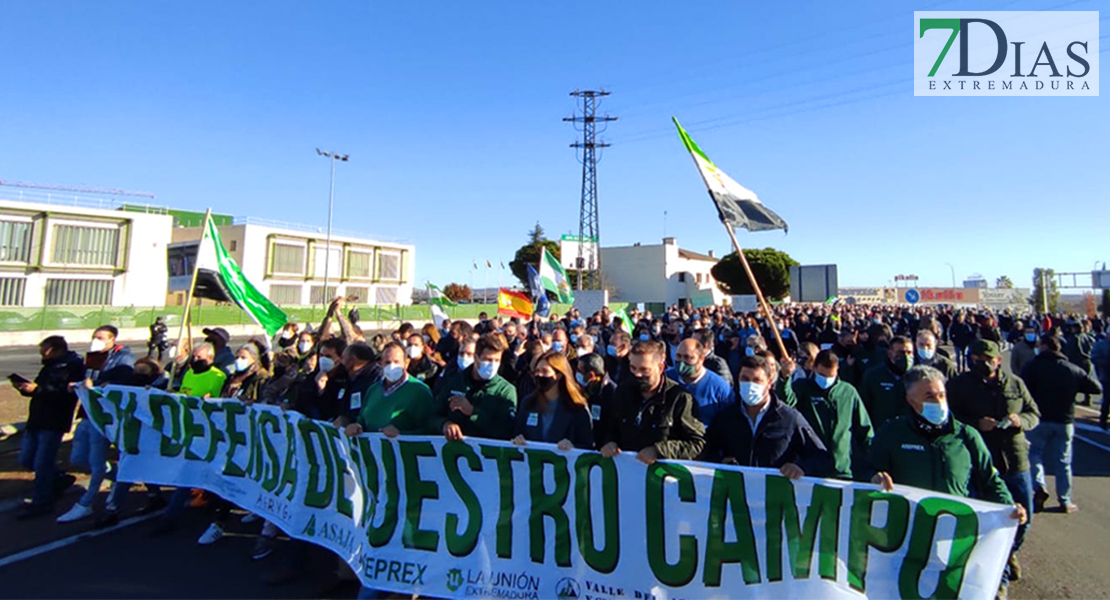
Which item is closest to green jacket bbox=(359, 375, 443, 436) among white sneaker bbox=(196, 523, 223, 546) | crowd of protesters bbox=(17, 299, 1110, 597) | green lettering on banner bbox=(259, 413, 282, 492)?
crowd of protesters bbox=(17, 299, 1110, 597)

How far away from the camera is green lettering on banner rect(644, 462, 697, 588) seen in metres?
3.29

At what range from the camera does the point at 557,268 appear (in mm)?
16797

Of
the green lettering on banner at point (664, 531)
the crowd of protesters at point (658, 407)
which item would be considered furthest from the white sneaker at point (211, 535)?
the green lettering on banner at point (664, 531)

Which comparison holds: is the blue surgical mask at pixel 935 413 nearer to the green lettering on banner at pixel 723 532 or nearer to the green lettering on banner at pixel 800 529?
the green lettering on banner at pixel 800 529

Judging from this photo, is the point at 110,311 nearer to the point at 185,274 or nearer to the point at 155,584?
the point at 185,274

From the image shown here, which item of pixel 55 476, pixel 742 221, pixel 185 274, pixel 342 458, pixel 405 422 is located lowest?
pixel 55 476

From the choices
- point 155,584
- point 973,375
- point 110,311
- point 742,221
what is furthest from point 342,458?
point 110,311

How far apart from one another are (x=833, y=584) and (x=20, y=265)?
52.9 m

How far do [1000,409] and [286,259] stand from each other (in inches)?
2261

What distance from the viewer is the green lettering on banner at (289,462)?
4.48 meters

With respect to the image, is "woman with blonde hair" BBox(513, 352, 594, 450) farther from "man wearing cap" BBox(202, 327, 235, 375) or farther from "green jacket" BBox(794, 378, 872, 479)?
"man wearing cap" BBox(202, 327, 235, 375)

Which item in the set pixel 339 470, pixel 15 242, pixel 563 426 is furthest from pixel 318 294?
pixel 563 426

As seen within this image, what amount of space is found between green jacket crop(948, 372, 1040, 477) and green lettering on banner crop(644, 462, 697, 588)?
2.58m

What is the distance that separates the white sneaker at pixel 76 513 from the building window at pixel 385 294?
58.1 m
